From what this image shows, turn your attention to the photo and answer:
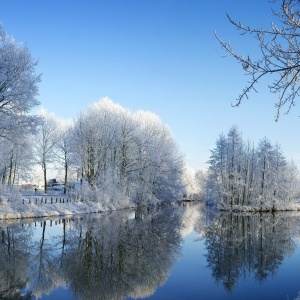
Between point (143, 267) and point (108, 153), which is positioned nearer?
point (143, 267)

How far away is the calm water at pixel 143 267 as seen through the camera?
887 cm

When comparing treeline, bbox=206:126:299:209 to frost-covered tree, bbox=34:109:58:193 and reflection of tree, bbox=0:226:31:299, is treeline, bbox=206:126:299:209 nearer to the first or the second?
frost-covered tree, bbox=34:109:58:193

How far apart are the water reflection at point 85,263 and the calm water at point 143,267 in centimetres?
2

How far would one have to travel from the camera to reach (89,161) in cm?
4578

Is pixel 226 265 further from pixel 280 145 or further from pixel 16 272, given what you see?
pixel 280 145

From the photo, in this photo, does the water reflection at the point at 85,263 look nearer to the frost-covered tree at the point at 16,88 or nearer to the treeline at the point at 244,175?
the frost-covered tree at the point at 16,88

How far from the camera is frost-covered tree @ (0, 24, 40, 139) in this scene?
19.4 meters

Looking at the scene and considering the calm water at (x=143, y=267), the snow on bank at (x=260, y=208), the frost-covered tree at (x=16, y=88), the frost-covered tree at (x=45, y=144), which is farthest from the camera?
the frost-covered tree at (x=45, y=144)

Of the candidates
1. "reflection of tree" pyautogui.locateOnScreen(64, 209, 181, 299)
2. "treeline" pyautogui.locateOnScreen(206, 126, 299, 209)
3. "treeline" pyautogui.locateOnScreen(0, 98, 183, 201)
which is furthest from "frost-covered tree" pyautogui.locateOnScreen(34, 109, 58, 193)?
"reflection of tree" pyautogui.locateOnScreen(64, 209, 181, 299)

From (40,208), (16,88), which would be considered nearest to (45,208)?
(40,208)

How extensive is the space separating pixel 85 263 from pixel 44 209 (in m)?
19.8

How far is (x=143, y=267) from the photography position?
11.2m

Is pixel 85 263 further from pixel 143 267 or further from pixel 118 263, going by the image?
pixel 143 267

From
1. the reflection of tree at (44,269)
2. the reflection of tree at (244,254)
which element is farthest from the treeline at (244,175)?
the reflection of tree at (44,269)
